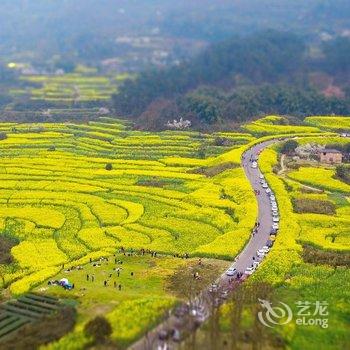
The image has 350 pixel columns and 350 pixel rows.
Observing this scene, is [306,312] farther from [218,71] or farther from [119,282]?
[218,71]

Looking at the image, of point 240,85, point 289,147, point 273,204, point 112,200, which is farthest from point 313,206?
point 240,85

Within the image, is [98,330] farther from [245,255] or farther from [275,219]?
[275,219]

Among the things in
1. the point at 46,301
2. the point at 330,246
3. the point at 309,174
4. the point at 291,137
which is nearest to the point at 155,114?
the point at 291,137

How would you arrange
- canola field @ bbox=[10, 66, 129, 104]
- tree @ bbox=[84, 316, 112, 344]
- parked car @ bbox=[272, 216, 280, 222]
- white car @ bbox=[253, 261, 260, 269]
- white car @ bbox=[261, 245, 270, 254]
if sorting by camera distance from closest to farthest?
tree @ bbox=[84, 316, 112, 344] < white car @ bbox=[253, 261, 260, 269] < white car @ bbox=[261, 245, 270, 254] < parked car @ bbox=[272, 216, 280, 222] < canola field @ bbox=[10, 66, 129, 104]

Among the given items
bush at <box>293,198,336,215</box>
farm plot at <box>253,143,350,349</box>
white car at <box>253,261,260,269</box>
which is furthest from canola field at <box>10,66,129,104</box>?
white car at <box>253,261,260,269</box>

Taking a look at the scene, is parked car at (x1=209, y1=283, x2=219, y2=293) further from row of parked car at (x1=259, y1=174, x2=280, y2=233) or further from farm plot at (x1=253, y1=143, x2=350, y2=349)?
row of parked car at (x1=259, y1=174, x2=280, y2=233)

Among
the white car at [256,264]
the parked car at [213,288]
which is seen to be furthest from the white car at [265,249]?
the parked car at [213,288]
